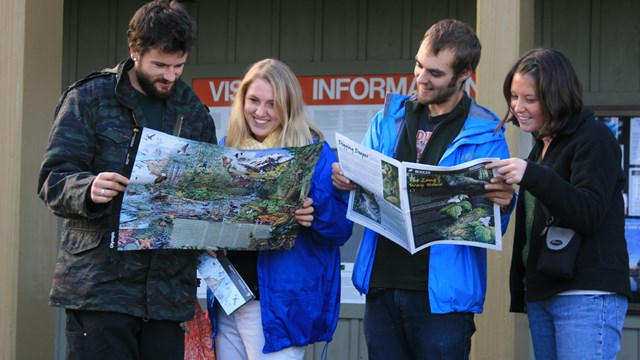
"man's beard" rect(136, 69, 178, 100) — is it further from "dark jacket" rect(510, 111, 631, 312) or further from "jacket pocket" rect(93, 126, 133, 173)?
"dark jacket" rect(510, 111, 631, 312)

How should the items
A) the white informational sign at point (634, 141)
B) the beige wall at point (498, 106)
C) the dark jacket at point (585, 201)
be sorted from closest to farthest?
the dark jacket at point (585, 201) < the beige wall at point (498, 106) < the white informational sign at point (634, 141)

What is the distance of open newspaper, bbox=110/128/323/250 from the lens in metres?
3.10

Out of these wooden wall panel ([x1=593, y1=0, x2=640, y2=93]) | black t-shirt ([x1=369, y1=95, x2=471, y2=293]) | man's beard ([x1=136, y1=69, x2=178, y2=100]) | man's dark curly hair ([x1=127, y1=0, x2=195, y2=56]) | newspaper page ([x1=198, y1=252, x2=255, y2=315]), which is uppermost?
wooden wall panel ([x1=593, y1=0, x2=640, y2=93])

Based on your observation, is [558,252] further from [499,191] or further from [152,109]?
[152,109]

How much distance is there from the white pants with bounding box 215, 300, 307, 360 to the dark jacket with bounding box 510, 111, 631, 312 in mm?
1005

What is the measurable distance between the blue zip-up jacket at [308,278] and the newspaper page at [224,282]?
8 cm

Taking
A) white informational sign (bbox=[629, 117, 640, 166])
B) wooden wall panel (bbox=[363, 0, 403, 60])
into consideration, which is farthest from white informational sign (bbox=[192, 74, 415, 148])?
white informational sign (bbox=[629, 117, 640, 166])

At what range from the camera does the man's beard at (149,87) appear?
3.28 m

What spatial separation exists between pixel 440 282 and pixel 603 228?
2.03 feet

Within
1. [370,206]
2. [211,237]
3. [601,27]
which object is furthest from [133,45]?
[601,27]

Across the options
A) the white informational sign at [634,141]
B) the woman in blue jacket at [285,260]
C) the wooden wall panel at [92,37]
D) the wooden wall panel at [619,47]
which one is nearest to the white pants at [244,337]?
the woman in blue jacket at [285,260]

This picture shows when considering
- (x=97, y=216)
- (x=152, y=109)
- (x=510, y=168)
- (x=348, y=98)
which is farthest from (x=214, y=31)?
(x=510, y=168)

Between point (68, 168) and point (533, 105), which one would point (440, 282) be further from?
point (68, 168)

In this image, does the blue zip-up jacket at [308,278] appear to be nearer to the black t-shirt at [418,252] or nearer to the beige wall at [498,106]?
the black t-shirt at [418,252]
